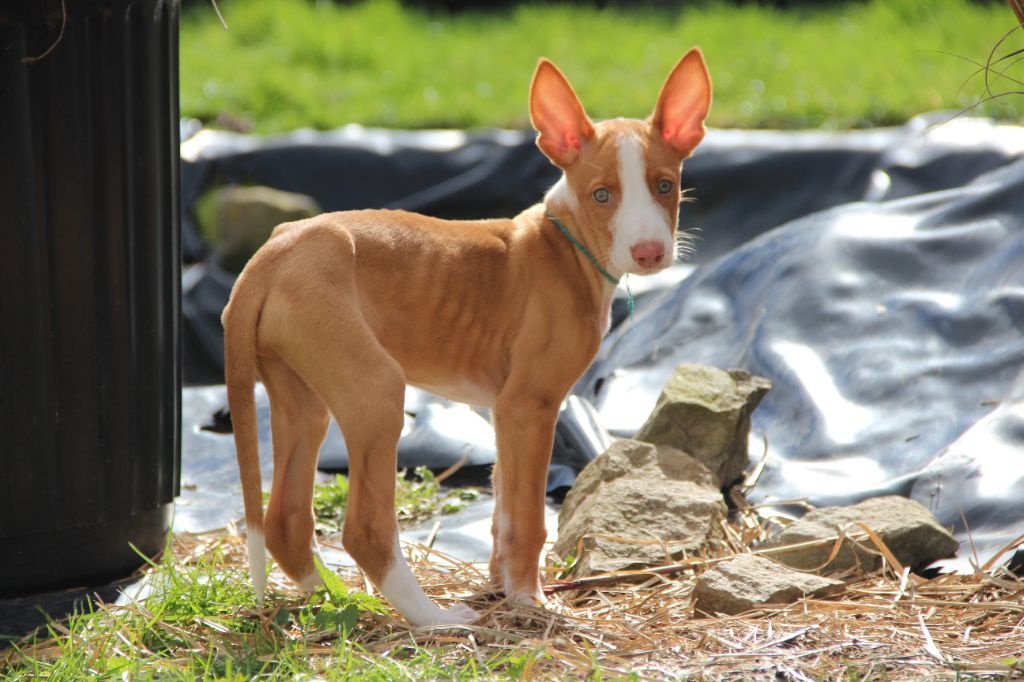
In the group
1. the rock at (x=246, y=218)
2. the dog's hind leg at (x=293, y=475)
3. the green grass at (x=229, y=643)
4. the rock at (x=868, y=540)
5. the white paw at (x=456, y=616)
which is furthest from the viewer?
the rock at (x=246, y=218)

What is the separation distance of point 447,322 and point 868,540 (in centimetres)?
145

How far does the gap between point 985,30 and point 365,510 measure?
827 cm

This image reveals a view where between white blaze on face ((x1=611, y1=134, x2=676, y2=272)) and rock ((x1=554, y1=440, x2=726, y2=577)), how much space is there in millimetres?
889

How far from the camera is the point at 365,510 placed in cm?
287

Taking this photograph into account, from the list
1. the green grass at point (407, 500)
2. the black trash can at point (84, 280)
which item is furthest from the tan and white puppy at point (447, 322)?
the green grass at point (407, 500)

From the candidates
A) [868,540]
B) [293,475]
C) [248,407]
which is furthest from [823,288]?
[248,407]

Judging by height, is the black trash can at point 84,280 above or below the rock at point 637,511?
above

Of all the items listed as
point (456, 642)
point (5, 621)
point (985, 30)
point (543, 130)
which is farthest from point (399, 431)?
point (985, 30)

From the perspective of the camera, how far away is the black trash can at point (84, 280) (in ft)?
10.3

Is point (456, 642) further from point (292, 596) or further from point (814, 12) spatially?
point (814, 12)

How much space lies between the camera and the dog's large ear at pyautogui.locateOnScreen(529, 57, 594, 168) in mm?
3150

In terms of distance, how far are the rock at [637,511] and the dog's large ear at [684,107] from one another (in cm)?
111

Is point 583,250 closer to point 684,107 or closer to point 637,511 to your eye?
point 684,107

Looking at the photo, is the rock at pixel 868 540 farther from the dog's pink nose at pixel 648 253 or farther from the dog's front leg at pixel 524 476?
the dog's pink nose at pixel 648 253
